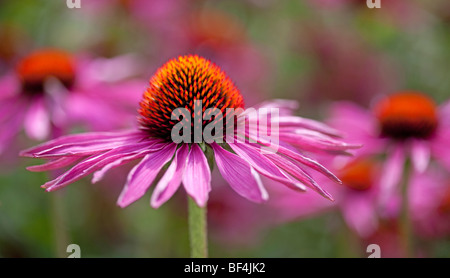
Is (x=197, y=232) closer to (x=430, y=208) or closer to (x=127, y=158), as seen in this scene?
(x=127, y=158)

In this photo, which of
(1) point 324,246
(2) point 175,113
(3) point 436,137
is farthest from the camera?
(1) point 324,246

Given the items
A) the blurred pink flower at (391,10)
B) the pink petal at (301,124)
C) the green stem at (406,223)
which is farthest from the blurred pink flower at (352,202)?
the blurred pink flower at (391,10)

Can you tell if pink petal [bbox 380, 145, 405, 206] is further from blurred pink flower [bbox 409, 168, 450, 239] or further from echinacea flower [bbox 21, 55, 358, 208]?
echinacea flower [bbox 21, 55, 358, 208]

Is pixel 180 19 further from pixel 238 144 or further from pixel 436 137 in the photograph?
pixel 238 144

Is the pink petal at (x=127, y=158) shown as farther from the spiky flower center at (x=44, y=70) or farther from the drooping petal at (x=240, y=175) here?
the spiky flower center at (x=44, y=70)

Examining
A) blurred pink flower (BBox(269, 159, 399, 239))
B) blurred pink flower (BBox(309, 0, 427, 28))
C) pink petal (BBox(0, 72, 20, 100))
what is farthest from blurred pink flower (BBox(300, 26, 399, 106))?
pink petal (BBox(0, 72, 20, 100))

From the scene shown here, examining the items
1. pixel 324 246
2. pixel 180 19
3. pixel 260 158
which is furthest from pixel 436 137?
pixel 180 19

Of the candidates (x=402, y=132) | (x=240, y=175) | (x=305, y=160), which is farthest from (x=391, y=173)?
(x=240, y=175)
